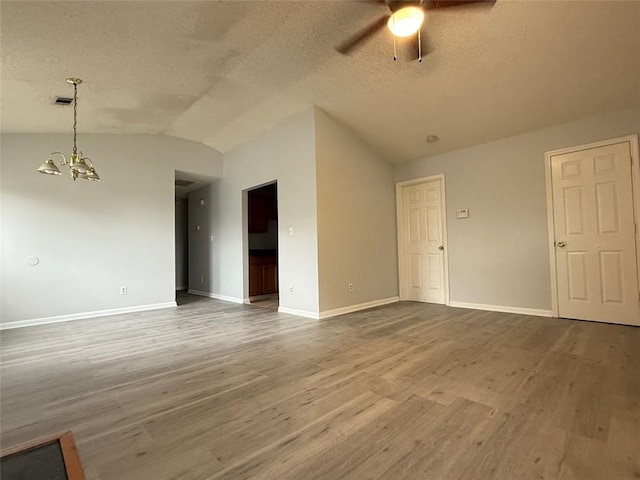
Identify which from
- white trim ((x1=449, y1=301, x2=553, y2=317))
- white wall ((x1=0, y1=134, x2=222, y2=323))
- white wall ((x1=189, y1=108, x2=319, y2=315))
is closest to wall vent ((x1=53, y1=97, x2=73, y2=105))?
white wall ((x1=0, y1=134, x2=222, y2=323))

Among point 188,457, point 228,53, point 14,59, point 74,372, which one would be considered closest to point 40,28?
point 14,59

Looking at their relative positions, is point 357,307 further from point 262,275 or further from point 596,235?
point 596,235

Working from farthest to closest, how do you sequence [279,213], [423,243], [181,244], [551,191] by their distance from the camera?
[181,244] → [423,243] → [279,213] → [551,191]

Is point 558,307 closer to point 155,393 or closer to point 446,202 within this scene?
point 446,202

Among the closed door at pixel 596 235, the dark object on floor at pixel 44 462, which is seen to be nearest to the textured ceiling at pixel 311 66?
the closed door at pixel 596 235

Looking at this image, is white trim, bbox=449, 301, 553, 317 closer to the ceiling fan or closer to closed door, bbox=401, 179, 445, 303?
closed door, bbox=401, 179, 445, 303

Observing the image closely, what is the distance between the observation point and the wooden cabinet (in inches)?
248

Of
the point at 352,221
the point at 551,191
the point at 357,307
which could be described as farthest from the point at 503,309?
the point at 352,221

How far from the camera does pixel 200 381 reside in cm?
226

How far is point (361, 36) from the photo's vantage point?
9.29ft

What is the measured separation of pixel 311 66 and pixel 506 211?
3.38m

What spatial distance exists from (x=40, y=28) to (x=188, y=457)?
129 inches

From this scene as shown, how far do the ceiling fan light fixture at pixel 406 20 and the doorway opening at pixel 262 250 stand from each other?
13.2 ft

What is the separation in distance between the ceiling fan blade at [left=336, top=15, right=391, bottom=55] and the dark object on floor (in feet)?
11.3
